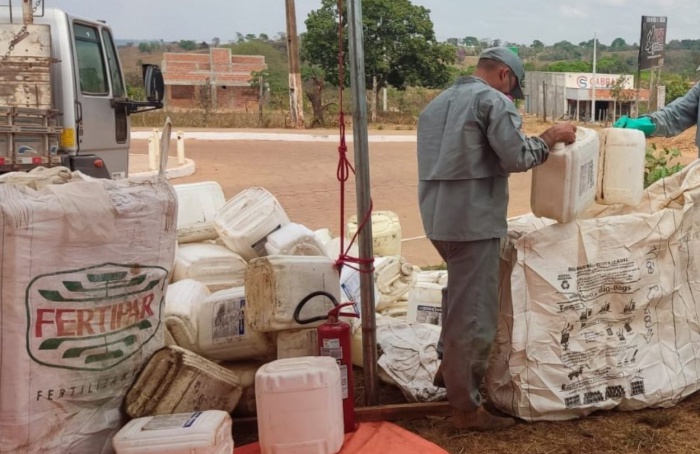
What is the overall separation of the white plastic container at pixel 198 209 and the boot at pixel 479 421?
1.96 metres

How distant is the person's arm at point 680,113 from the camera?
4.74 m

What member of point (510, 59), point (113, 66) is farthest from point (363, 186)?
point (113, 66)

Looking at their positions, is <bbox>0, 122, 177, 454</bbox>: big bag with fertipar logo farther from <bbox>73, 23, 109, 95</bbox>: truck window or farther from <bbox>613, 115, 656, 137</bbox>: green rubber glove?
<bbox>73, 23, 109, 95</bbox>: truck window

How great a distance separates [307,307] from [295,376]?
0.52 metres

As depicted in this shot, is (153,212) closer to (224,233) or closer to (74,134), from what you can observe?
(224,233)

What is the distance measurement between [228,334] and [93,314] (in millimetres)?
833

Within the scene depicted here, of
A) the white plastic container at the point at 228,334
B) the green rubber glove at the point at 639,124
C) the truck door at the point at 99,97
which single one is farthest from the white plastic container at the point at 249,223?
the truck door at the point at 99,97

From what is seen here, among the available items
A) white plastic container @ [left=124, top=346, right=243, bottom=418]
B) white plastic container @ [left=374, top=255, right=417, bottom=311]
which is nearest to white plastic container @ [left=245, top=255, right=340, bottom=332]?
white plastic container @ [left=124, top=346, right=243, bottom=418]

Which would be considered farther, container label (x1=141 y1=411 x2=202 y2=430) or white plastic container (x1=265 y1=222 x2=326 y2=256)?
white plastic container (x1=265 y1=222 x2=326 y2=256)

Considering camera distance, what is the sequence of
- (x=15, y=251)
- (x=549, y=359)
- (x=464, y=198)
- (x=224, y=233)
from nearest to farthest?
1. (x=15, y=251)
2. (x=464, y=198)
3. (x=549, y=359)
4. (x=224, y=233)

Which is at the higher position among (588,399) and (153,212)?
(153,212)

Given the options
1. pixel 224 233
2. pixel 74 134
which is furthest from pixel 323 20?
pixel 224 233

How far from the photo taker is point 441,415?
373 centimetres

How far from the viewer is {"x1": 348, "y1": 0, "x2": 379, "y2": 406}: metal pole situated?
3.57m
